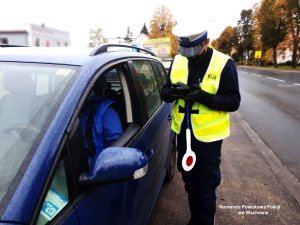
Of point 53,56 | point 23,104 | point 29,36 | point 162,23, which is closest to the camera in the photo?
point 23,104

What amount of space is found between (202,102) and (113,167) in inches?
50.6

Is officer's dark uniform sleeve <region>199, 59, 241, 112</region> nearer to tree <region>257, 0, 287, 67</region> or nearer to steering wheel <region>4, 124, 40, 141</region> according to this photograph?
steering wheel <region>4, 124, 40, 141</region>

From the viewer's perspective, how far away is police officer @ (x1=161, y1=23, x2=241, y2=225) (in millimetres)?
2611

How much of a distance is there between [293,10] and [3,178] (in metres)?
Answer: 50.7

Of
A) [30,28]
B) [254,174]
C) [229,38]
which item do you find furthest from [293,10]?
[229,38]

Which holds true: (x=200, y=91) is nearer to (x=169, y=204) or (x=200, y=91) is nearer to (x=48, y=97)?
(x=48, y=97)

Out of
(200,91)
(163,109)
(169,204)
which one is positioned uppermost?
(200,91)

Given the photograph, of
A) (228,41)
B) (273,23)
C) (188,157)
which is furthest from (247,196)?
(228,41)

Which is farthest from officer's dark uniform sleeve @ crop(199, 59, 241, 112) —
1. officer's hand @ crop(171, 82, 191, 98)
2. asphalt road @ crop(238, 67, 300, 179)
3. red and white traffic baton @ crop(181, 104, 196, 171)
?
asphalt road @ crop(238, 67, 300, 179)

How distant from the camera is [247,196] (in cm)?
408

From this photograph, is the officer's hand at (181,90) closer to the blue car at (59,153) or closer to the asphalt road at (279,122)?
the blue car at (59,153)

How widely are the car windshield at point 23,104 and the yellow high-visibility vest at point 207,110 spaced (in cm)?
119

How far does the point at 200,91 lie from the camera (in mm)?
2580

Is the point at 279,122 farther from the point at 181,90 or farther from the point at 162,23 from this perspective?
the point at 162,23
